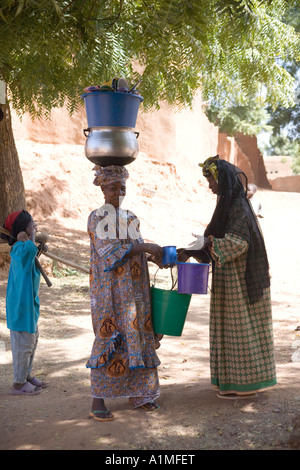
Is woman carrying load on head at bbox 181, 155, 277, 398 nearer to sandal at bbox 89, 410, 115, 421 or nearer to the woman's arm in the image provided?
the woman's arm

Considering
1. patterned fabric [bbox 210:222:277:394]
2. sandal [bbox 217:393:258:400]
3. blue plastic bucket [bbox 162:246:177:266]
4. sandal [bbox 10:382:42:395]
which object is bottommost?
sandal [bbox 10:382:42:395]

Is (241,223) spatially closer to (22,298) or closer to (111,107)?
(111,107)

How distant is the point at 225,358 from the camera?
3.93 metres

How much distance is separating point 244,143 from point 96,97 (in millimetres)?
25134

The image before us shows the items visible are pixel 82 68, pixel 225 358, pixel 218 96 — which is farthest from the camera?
pixel 218 96

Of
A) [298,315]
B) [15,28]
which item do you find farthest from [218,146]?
[15,28]

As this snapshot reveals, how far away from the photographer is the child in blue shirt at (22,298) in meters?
4.59

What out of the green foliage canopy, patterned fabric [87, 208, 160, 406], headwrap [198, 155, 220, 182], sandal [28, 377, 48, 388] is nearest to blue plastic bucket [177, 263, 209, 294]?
patterned fabric [87, 208, 160, 406]

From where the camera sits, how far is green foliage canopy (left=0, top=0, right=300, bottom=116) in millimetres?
4766

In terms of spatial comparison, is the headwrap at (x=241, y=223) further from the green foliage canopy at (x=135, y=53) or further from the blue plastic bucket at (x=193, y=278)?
the green foliage canopy at (x=135, y=53)

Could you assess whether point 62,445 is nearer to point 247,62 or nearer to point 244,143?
point 247,62

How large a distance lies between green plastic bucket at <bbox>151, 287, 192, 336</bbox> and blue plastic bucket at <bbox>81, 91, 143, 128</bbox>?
4.08 feet

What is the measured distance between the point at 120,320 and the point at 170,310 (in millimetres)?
336
